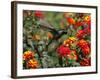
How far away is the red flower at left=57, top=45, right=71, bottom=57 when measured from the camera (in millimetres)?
2528

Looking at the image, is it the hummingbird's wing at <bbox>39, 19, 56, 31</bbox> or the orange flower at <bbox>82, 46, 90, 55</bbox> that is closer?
the hummingbird's wing at <bbox>39, 19, 56, 31</bbox>

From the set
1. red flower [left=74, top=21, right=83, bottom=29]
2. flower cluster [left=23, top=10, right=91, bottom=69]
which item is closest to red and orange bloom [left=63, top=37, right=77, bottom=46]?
flower cluster [left=23, top=10, right=91, bottom=69]

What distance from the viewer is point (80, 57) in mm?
2617

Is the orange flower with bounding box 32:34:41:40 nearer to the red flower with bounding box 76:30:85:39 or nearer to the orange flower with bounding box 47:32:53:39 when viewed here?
the orange flower with bounding box 47:32:53:39

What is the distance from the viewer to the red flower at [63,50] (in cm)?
253

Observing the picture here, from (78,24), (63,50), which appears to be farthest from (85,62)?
(78,24)

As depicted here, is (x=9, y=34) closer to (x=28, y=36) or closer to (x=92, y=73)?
(x=28, y=36)

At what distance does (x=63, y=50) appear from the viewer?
100 inches

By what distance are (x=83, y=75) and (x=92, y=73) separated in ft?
0.31

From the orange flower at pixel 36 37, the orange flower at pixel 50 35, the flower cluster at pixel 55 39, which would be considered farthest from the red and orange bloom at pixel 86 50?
the orange flower at pixel 36 37

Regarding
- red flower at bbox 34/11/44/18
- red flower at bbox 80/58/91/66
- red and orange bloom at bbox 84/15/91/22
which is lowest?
red flower at bbox 80/58/91/66

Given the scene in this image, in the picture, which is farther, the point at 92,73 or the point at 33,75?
the point at 92,73

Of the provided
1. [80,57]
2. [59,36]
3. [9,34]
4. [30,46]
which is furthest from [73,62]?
[9,34]

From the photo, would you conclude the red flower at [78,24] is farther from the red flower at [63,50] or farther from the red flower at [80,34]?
the red flower at [63,50]
